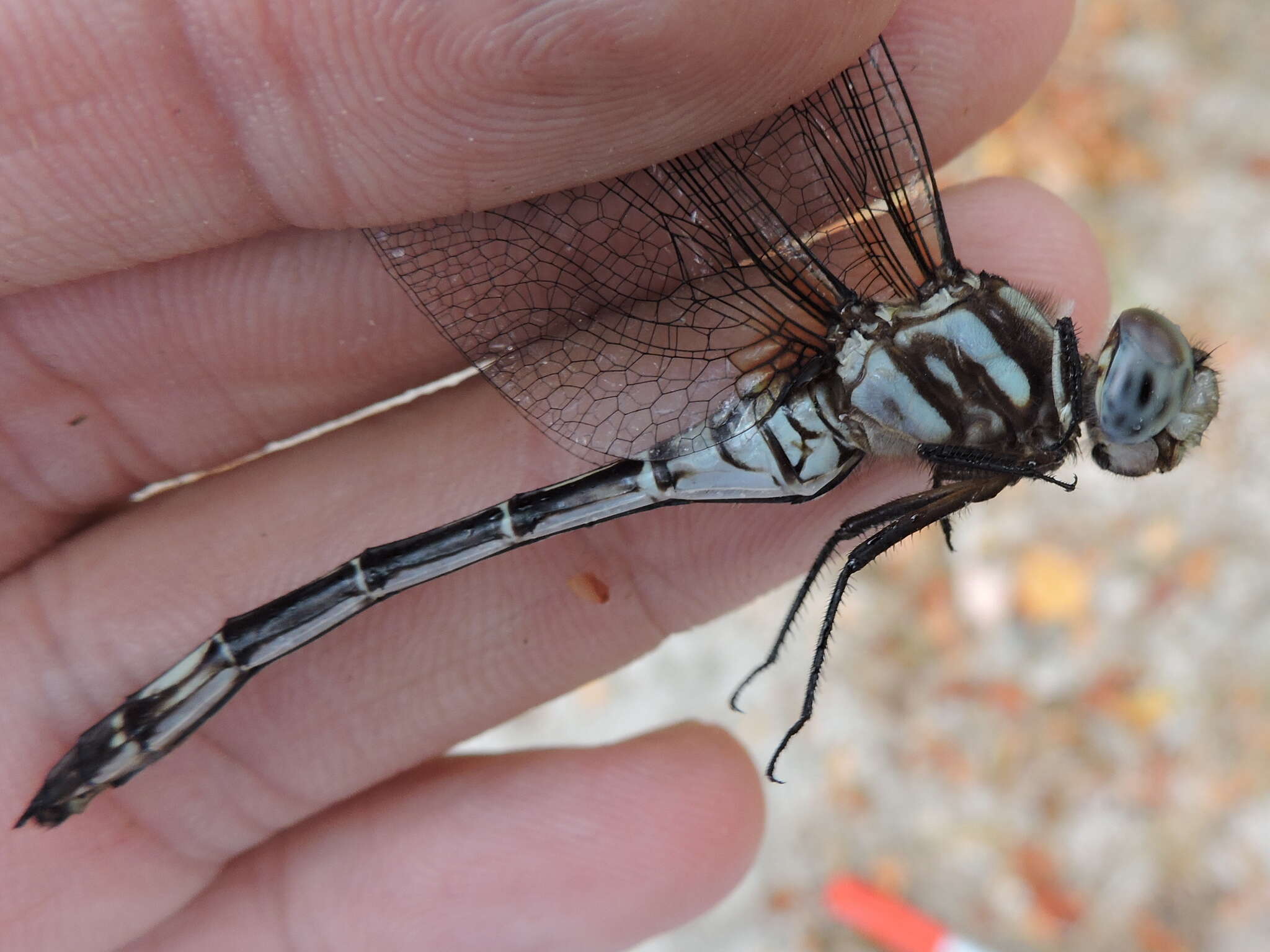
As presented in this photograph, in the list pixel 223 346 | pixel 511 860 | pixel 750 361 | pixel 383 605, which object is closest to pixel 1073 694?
pixel 750 361

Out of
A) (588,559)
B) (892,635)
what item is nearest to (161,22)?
(588,559)

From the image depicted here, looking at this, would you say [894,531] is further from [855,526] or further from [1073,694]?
[1073,694]

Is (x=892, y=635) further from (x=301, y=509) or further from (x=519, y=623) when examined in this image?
(x=301, y=509)

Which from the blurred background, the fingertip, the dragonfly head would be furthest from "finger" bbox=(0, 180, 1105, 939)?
the blurred background

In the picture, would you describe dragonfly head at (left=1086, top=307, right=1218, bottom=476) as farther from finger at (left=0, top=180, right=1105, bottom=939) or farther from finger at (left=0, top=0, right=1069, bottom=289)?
finger at (left=0, top=0, right=1069, bottom=289)

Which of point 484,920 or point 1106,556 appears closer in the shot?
point 484,920

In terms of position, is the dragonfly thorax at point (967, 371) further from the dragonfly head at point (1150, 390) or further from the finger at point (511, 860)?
the finger at point (511, 860)
